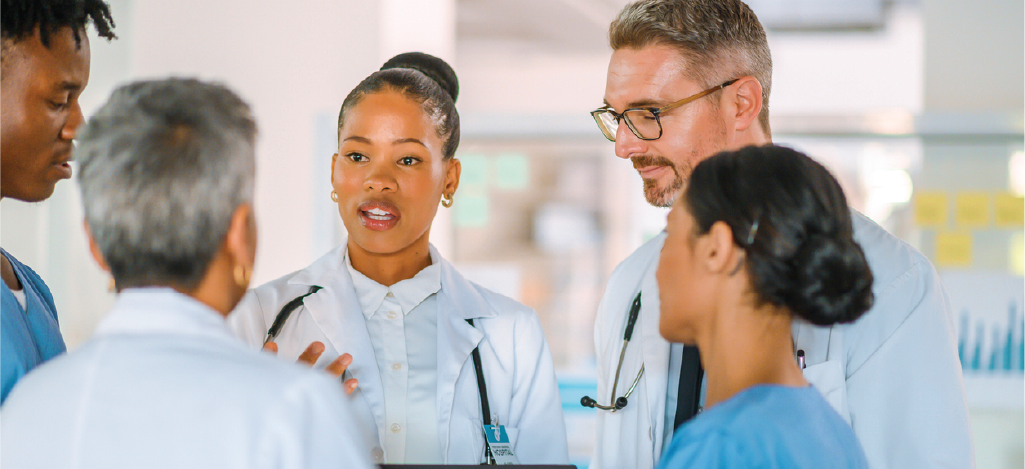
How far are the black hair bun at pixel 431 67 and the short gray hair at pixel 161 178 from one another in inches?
36.3

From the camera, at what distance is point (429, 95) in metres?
1.63

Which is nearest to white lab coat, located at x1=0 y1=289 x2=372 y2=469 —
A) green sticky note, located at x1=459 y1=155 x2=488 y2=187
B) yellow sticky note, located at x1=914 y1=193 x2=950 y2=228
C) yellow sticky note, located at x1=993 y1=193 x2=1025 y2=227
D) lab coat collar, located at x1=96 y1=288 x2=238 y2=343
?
lab coat collar, located at x1=96 y1=288 x2=238 y2=343

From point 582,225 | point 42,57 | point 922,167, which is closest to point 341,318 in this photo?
point 42,57

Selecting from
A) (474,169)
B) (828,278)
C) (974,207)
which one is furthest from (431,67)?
(974,207)

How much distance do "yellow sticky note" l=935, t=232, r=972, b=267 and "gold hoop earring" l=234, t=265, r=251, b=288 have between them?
303cm

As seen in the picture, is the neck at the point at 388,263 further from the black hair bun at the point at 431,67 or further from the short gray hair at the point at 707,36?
the short gray hair at the point at 707,36

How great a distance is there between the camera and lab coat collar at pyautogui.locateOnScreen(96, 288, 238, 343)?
798 mm

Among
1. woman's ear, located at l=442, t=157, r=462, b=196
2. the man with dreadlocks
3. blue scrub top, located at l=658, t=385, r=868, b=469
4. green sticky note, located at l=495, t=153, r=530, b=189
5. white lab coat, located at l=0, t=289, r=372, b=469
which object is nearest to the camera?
white lab coat, located at l=0, t=289, r=372, b=469

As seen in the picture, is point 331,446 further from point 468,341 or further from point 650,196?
point 650,196

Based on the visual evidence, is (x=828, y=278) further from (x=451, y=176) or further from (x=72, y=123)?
(x=72, y=123)

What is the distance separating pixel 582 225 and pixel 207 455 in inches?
219

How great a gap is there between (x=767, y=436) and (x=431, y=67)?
1.15 meters

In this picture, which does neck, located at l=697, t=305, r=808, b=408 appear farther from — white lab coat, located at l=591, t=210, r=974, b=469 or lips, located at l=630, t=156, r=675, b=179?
lips, located at l=630, t=156, r=675, b=179

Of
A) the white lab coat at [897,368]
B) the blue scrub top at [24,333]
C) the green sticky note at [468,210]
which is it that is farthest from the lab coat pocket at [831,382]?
the green sticky note at [468,210]
